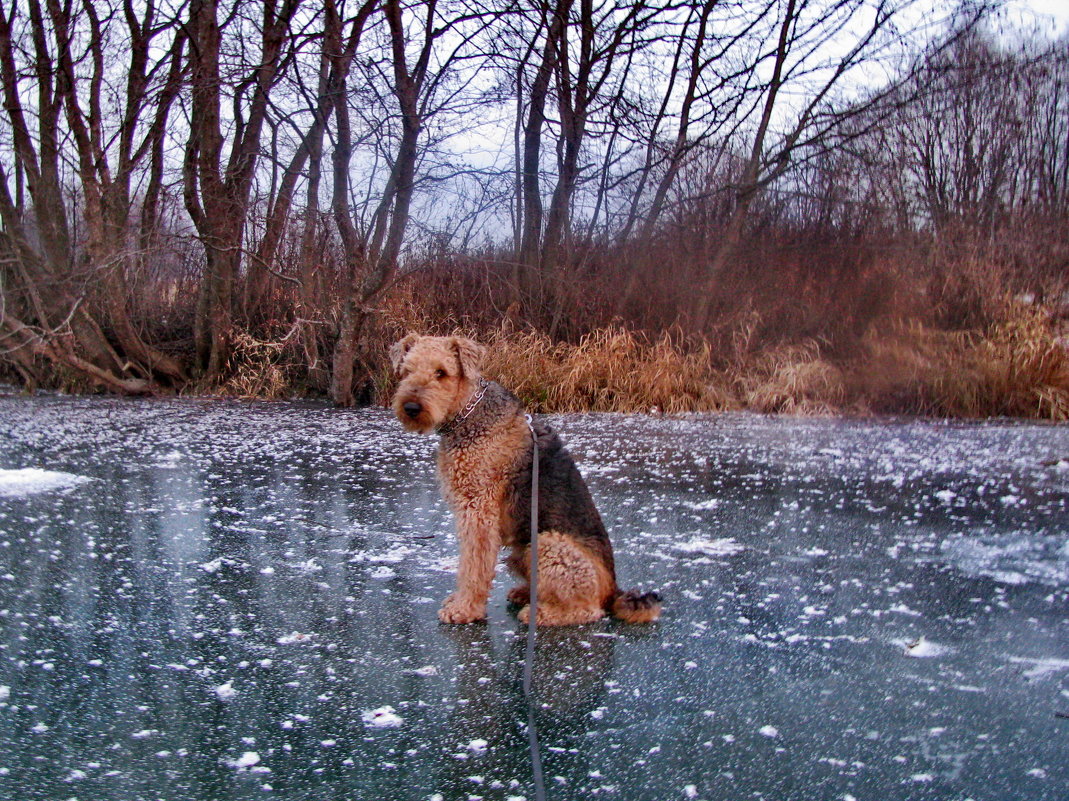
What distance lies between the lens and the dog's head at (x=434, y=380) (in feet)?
11.4

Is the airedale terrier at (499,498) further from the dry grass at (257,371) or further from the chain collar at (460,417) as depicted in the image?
the dry grass at (257,371)

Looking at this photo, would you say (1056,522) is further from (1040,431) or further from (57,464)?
(57,464)

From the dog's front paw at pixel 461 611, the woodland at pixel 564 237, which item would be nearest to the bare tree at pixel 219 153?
the woodland at pixel 564 237

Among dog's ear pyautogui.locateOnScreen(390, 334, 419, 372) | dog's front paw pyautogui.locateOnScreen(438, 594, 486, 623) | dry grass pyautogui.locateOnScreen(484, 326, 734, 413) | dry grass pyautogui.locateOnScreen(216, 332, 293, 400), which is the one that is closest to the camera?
dog's front paw pyautogui.locateOnScreen(438, 594, 486, 623)

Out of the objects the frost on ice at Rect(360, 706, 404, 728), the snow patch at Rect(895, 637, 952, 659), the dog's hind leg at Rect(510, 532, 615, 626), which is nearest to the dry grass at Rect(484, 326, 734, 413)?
the dog's hind leg at Rect(510, 532, 615, 626)

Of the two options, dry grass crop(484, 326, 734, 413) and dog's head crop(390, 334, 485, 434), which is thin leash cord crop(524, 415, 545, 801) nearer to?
dog's head crop(390, 334, 485, 434)

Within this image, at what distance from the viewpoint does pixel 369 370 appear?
11406 millimetres

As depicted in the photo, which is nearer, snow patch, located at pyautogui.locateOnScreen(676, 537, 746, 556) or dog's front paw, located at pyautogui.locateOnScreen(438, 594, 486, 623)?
dog's front paw, located at pyautogui.locateOnScreen(438, 594, 486, 623)

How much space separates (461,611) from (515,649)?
1.16 feet

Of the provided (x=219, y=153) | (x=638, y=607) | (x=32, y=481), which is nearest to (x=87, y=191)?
(x=219, y=153)

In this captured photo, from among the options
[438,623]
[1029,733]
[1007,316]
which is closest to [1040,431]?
[1007,316]

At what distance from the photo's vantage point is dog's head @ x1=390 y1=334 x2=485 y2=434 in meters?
3.48

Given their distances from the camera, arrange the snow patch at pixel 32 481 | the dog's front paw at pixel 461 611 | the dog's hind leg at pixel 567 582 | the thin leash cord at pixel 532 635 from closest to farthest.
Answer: the thin leash cord at pixel 532 635
the dog's hind leg at pixel 567 582
the dog's front paw at pixel 461 611
the snow patch at pixel 32 481

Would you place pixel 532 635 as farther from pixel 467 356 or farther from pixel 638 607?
pixel 467 356
